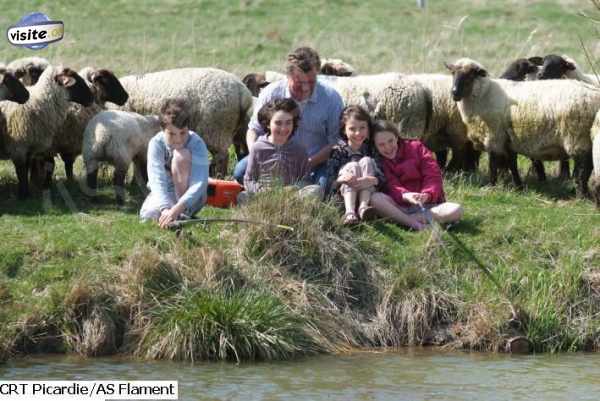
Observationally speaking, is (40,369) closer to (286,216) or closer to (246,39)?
(286,216)

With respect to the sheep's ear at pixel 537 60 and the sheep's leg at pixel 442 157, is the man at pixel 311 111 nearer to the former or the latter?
the sheep's leg at pixel 442 157

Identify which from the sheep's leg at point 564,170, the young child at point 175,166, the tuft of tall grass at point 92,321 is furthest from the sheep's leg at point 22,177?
the sheep's leg at point 564,170

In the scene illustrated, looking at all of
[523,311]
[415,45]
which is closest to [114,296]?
[523,311]

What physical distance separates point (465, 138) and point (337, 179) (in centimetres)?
388

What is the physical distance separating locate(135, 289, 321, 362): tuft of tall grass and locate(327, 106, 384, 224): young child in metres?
1.46

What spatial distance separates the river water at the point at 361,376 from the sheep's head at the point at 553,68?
6.08 m

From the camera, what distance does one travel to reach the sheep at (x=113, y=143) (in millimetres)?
11922

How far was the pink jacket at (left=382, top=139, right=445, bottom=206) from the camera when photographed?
34.3ft

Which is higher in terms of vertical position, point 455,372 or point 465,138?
point 465,138

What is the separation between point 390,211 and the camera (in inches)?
409

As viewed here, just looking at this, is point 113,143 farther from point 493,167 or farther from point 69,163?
point 493,167

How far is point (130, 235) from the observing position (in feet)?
32.7

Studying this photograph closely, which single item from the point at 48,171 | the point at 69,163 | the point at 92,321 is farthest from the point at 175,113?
the point at 69,163

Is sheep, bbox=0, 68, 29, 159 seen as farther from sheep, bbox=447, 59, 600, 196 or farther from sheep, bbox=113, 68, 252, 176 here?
sheep, bbox=447, 59, 600, 196
